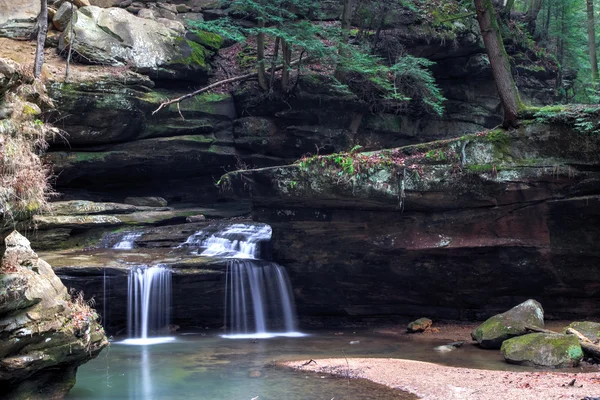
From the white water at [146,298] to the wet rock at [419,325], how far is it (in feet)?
22.1

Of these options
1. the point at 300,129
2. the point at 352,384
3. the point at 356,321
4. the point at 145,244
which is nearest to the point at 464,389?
the point at 352,384

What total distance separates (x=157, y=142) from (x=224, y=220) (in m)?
4.18

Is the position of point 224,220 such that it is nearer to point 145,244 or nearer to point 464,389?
point 145,244

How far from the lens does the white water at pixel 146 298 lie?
1402 centimetres

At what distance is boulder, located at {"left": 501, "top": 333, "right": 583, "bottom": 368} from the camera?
9.45m

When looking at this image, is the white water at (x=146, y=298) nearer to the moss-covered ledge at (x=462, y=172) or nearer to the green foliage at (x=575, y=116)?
the moss-covered ledge at (x=462, y=172)

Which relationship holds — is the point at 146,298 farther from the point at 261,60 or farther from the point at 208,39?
the point at 208,39

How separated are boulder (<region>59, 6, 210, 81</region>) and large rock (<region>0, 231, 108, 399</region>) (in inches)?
511

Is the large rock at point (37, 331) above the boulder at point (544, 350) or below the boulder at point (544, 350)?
above

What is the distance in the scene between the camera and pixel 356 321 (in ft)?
51.5

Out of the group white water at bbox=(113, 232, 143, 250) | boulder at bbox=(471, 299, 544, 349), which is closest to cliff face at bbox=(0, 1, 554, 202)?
white water at bbox=(113, 232, 143, 250)

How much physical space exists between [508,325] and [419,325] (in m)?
3.10

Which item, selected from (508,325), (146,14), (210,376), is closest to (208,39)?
(146,14)

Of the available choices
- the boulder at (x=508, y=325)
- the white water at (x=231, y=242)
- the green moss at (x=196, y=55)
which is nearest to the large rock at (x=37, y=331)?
the white water at (x=231, y=242)
